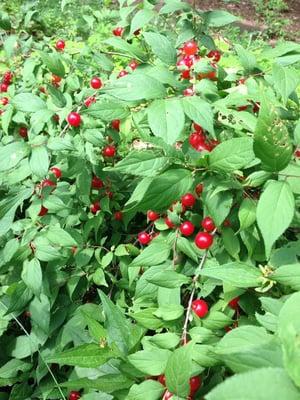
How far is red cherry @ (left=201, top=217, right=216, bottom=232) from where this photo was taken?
1406 millimetres

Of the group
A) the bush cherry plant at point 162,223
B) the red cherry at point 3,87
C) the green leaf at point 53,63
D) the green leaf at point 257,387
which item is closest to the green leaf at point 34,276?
the bush cherry plant at point 162,223

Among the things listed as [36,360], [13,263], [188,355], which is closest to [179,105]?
[188,355]

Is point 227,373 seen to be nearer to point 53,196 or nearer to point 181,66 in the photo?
point 53,196

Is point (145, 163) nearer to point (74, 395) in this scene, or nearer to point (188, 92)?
point (188, 92)

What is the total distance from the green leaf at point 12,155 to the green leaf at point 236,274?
739mm

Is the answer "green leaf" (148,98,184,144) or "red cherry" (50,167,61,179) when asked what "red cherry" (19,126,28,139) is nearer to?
"red cherry" (50,167,61,179)

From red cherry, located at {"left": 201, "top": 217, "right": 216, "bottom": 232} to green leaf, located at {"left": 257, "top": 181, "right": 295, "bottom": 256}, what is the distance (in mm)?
377

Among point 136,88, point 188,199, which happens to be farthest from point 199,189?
point 136,88

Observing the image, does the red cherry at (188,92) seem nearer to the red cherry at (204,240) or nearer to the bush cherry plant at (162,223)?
the bush cherry plant at (162,223)

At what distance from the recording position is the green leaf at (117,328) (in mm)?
1266

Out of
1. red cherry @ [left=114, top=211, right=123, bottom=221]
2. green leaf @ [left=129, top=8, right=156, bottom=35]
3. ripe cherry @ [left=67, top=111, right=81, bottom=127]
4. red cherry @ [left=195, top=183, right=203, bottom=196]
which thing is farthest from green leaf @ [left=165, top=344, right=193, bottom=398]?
green leaf @ [left=129, top=8, right=156, bottom=35]

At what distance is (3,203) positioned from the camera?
5.19 ft

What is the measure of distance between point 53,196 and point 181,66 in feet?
2.01

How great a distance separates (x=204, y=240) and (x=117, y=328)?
1.13ft
